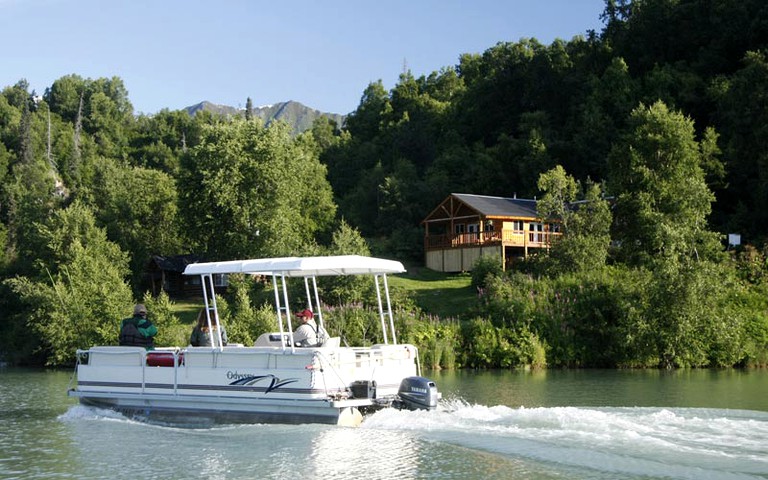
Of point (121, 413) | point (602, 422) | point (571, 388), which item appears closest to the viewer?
point (602, 422)

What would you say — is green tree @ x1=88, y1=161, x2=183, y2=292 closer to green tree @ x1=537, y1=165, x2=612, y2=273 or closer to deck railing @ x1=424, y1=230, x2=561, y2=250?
deck railing @ x1=424, y1=230, x2=561, y2=250

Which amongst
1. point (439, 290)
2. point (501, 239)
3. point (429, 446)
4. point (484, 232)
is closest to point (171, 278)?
point (439, 290)

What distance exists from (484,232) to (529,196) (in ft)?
59.7

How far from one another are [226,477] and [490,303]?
1076 inches

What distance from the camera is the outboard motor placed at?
66.5 feet

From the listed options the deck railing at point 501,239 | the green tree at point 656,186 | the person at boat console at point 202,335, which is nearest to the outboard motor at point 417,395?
the person at boat console at point 202,335

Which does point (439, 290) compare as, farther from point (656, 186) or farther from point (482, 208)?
point (656, 186)

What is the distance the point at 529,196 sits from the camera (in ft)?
254

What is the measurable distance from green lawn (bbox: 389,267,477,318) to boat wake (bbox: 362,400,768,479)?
24.7 metres

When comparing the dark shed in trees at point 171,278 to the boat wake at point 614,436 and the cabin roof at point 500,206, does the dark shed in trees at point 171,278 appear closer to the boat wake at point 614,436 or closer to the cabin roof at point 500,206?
the cabin roof at point 500,206

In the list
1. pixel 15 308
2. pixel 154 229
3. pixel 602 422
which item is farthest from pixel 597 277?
pixel 154 229

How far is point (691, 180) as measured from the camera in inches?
1938

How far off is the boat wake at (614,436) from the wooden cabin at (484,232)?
1454 inches

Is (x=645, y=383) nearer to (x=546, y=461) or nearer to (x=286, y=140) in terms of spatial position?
(x=546, y=461)
